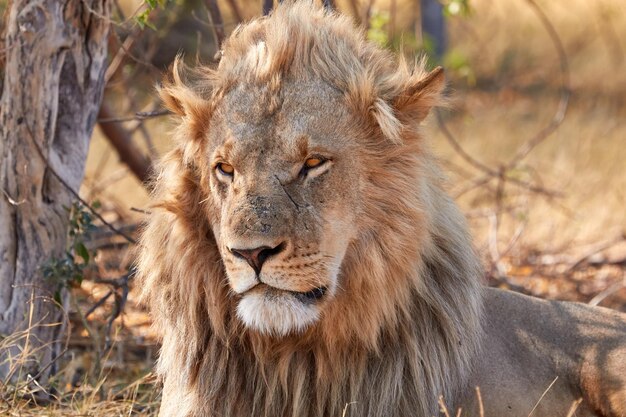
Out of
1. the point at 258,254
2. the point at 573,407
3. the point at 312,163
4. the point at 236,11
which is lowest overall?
the point at 573,407

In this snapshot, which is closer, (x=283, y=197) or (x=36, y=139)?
(x=283, y=197)

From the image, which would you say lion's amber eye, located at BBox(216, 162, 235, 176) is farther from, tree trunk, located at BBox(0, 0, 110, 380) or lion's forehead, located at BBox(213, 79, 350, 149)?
tree trunk, located at BBox(0, 0, 110, 380)

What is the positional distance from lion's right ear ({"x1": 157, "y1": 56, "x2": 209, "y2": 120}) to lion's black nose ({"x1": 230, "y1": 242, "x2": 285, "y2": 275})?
26.2 inches

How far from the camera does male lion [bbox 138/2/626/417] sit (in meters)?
3.25

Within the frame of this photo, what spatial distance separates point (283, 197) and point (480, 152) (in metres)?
7.78

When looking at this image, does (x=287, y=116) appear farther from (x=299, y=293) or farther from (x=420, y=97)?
(x=299, y=293)

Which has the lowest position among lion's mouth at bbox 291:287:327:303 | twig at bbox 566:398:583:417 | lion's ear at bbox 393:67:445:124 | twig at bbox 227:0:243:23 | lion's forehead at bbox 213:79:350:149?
twig at bbox 566:398:583:417

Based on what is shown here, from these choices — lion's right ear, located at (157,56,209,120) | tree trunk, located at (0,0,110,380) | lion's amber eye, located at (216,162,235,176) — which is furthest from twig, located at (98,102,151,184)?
lion's amber eye, located at (216,162,235,176)

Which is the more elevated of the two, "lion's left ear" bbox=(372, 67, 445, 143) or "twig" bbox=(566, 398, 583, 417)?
"lion's left ear" bbox=(372, 67, 445, 143)

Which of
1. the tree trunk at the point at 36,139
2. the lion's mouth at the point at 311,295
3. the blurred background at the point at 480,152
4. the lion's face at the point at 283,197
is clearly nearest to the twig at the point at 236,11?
the blurred background at the point at 480,152

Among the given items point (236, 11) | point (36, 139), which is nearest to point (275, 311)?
point (36, 139)

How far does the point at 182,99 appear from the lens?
11.8ft

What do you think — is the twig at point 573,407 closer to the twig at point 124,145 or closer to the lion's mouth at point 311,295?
the lion's mouth at point 311,295

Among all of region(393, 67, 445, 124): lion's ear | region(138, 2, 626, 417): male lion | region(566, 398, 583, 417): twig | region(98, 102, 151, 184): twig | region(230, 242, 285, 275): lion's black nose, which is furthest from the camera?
region(98, 102, 151, 184): twig
